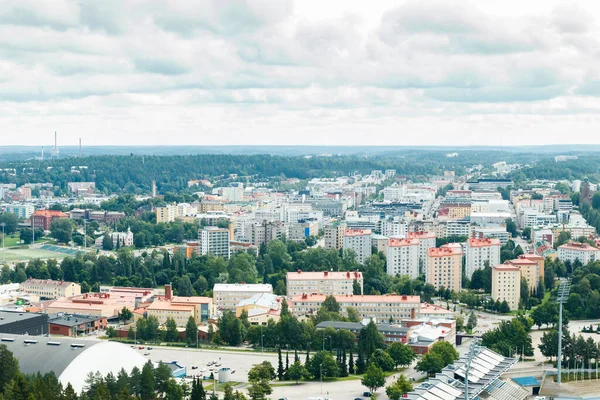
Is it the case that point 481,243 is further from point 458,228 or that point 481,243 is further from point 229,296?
point 229,296

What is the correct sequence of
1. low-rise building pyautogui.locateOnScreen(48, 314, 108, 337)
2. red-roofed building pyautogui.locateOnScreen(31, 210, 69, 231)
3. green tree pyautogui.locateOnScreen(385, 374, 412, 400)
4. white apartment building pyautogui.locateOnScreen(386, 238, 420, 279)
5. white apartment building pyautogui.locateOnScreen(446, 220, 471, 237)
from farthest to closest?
red-roofed building pyautogui.locateOnScreen(31, 210, 69, 231)
white apartment building pyautogui.locateOnScreen(446, 220, 471, 237)
white apartment building pyautogui.locateOnScreen(386, 238, 420, 279)
low-rise building pyautogui.locateOnScreen(48, 314, 108, 337)
green tree pyautogui.locateOnScreen(385, 374, 412, 400)

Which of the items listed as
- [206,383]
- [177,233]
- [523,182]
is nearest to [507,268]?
[206,383]

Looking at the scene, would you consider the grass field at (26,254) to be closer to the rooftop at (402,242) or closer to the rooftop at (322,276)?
the rooftop at (322,276)

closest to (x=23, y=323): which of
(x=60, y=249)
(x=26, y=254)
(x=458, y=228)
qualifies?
(x=26, y=254)

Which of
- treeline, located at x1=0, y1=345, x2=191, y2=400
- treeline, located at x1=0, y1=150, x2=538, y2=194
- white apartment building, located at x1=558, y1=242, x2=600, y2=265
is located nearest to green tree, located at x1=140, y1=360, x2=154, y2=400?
treeline, located at x1=0, y1=345, x2=191, y2=400

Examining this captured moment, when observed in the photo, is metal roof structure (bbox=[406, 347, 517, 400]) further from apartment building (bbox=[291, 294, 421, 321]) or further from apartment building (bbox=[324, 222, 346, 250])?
apartment building (bbox=[324, 222, 346, 250])
